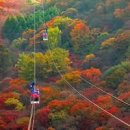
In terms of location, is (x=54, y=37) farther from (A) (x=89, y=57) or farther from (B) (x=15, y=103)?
(B) (x=15, y=103)

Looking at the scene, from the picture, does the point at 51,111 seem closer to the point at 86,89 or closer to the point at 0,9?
the point at 86,89

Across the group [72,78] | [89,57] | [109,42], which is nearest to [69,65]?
[89,57]

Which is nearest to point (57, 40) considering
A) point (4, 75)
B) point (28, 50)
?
point (28, 50)

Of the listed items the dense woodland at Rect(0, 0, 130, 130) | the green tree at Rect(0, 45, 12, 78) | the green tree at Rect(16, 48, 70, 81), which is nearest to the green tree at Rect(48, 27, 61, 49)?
the dense woodland at Rect(0, 0, 130, 130)

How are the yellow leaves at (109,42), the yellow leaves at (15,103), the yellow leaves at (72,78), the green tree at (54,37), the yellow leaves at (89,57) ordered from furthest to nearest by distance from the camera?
the green tree at (54,37)
the yellow leaves at (89,57)
the yellow leaves at (109,42)
the yellow leaves at (72,78)
the yellow leaves at (15,103)

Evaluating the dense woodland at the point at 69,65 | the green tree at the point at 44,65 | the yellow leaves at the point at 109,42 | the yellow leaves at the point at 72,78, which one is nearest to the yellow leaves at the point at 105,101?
the dense woodland at the point at 69,65

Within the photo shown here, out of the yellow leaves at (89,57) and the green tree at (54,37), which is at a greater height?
the green tree at (54,37)

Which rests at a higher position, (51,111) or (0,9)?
(0,9)

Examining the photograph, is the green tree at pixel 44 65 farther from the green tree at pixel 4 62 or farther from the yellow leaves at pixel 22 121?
the yellow leaves at pixel 22 121
